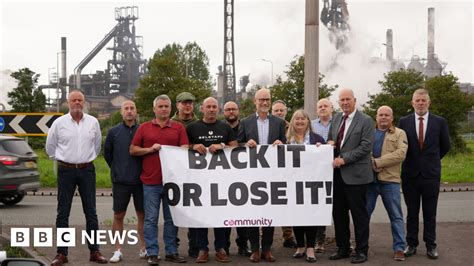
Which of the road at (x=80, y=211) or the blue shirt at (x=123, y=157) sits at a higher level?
the blue shirt at (x=123, y=157)

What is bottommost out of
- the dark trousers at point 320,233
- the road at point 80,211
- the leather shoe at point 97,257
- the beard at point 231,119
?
the road at point 80,211

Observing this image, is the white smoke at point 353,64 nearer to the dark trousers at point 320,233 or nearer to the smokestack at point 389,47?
the smokestack at point 389,47

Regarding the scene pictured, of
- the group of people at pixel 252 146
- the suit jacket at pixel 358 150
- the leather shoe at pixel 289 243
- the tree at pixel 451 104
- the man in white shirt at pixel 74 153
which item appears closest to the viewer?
the man in white shirt at pixel 74 153

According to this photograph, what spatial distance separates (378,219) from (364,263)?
4.73m

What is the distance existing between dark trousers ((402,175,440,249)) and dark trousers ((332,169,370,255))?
0.68 metres

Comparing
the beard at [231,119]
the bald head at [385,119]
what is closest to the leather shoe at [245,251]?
the beard at [231,119]

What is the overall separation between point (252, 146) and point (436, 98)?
36172 mm

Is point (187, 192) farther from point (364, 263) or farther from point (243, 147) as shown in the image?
point (364, 263)

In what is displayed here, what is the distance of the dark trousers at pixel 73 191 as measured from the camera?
8.59m

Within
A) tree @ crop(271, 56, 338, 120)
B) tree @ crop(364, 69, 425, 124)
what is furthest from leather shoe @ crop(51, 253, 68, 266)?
tree @ crop(364, 69, 425, 124)

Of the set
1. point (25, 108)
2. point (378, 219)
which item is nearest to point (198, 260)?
point (378, 219)

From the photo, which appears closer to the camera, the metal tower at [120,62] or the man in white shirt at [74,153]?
the man in white shirt at [74,153]

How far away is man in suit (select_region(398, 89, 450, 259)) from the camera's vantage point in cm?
915

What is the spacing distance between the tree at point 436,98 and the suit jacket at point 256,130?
110ft
